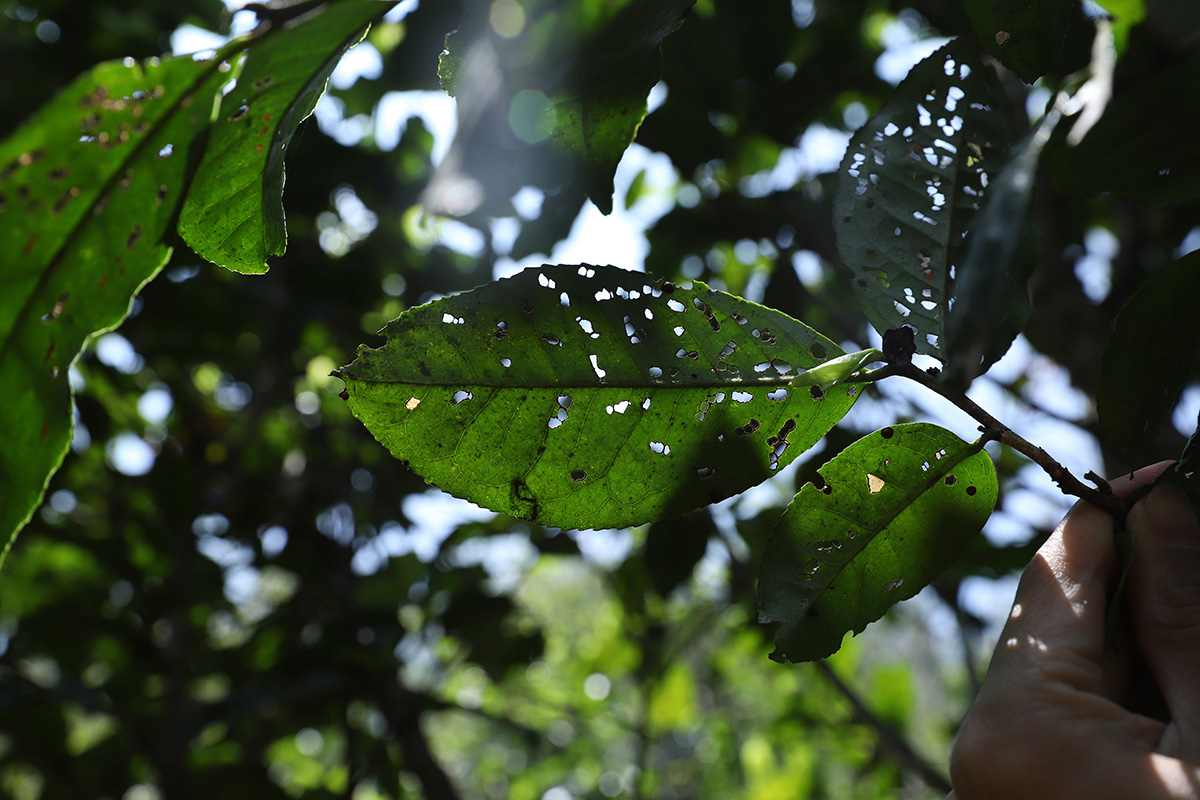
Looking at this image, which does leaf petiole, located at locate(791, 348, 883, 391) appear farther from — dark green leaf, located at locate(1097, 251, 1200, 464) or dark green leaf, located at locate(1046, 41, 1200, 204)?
dark green leaf, located at locate(1046, 41, 1200, 204)

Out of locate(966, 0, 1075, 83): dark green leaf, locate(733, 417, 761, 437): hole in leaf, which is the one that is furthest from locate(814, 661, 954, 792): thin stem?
locate(966, 0, 1075, 83): dark green leaf

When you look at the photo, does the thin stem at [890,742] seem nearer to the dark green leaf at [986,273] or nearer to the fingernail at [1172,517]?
the fingernail at [1172,517]

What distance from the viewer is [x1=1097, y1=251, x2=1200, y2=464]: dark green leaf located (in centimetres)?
63

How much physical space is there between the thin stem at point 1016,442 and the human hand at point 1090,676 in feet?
0.04

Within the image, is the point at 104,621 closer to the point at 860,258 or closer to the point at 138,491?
the point at 138,491

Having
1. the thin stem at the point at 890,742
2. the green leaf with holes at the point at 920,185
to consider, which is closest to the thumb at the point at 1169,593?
the green leaf with holes at the point at 920,185

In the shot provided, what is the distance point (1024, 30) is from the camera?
63 cm

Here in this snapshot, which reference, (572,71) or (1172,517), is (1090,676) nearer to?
(1172,517)

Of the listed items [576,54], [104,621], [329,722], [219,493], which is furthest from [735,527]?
[104,621]

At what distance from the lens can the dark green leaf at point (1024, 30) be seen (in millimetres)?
627

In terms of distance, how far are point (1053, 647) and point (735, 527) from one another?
41.0 inches

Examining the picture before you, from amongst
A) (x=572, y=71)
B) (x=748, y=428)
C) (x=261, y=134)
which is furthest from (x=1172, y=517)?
(x=261, y=134)

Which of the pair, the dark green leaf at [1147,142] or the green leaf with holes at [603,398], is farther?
the dark green leaf at [1147,142]

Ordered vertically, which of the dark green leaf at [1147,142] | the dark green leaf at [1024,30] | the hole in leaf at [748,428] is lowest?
the hole in leaf at [748,428]
